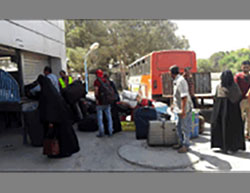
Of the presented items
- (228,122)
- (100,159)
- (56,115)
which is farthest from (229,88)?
(56,115)

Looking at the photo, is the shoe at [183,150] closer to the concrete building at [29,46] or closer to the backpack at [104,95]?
the backpack at [104,95]

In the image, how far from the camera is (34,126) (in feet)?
17.0

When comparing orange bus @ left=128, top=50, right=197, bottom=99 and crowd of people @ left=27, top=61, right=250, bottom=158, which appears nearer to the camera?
crowd of people @ left=27, top=61, right=250, bottom=158

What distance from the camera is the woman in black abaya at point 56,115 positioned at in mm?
4047

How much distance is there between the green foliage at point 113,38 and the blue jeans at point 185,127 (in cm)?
2008

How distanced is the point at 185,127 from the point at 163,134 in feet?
2.10

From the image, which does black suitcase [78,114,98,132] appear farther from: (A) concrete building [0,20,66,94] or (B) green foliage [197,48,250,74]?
(B) green foliage [197,48,250,74]

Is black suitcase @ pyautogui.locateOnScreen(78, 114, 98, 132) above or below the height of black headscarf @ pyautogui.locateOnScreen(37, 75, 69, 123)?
below

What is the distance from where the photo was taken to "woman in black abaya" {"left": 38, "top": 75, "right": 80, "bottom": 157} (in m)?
4.05

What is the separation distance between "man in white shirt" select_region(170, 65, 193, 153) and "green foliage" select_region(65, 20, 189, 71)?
65.7 feet

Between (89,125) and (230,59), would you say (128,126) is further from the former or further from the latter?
(230,59)

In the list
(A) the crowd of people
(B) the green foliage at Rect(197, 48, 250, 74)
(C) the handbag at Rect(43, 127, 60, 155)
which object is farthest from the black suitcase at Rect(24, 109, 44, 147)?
(B) the green foliage at Rect(197, 48, 250, 74)

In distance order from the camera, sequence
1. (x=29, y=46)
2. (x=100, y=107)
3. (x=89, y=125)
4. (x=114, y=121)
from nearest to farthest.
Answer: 1. (x=100, y=107)
2. (x=114, y=121)
3. (x=89, y=125)
4. (x=29, y=46)

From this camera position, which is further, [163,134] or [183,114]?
[163,134]
